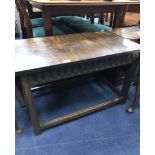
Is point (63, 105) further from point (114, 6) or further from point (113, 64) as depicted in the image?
point (114, 6)

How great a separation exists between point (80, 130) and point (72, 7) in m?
1.16

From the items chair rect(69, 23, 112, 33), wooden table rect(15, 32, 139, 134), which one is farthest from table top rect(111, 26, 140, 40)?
chair rect(69, 23, 112, 33)

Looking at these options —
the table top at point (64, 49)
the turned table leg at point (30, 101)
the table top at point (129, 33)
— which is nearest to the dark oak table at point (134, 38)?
the table top at point (129, 33)

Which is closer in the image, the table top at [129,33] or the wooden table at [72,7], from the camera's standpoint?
the wooden table at [72,7]

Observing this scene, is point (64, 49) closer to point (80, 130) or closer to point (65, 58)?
point (65, 58)

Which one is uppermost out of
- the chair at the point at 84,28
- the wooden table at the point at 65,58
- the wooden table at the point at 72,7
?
the wooden table at the point at 72,7

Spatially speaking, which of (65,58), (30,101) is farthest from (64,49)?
A: (30,101)

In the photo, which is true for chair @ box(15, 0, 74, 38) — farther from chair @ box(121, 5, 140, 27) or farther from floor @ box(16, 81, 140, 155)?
chair @ box(121, 5, 140, 27)

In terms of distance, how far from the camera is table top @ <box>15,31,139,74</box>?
3.17ft

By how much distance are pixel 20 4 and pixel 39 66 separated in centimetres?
101

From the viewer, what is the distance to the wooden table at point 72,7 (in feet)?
4.66

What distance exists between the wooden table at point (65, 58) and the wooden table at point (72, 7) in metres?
0.28

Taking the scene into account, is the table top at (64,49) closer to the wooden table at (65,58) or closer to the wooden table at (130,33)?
the wooden table at (65,58)

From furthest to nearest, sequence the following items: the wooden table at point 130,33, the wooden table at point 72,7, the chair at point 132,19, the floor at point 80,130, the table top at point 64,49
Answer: the chair at point 132,19
the wooden table at point 130,33
the wooden table at point 72,7
the floor at point 80,130
the table top at point 64,49
